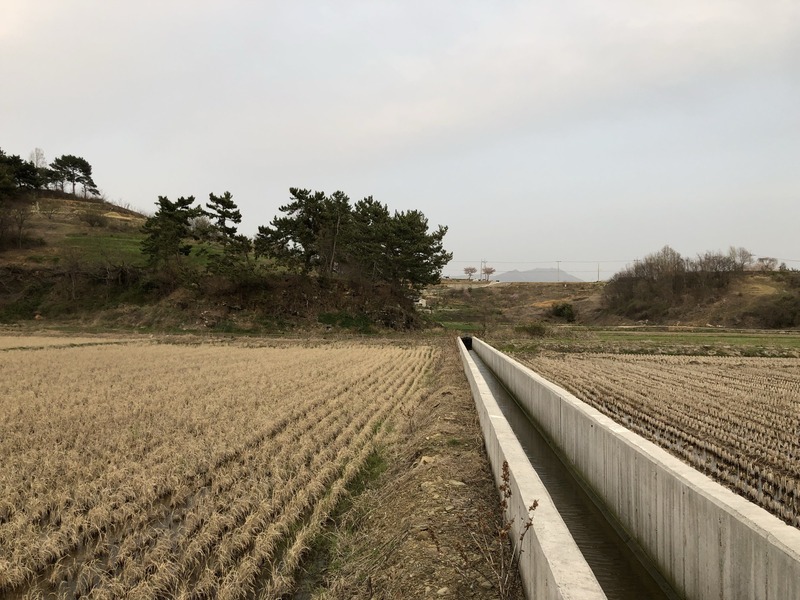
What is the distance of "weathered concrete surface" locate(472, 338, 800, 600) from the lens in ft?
11.7

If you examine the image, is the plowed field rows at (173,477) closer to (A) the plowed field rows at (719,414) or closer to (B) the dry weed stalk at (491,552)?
(B) the dry weed stalk at (491,552)

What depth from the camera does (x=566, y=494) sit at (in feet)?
24.1

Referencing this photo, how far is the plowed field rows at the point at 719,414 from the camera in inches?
277

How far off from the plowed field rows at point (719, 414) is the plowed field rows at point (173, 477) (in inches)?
210

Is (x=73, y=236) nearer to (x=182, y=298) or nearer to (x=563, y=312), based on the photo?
(x=182, y=298)

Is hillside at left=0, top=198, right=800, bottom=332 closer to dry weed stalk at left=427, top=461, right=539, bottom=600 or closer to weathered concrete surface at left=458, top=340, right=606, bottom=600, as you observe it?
dry weed stalk at left=427, top=461, right=539, bottom=600

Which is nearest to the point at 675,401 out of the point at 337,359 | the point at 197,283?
the point at 337,359

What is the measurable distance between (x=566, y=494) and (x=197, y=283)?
4311cm

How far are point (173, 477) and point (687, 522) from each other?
6.33m

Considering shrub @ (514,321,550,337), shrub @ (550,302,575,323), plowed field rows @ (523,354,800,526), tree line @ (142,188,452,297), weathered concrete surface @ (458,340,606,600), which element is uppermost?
tree line @ (142,188,452,297)

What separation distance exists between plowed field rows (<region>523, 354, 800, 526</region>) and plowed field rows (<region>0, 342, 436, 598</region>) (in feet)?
17.5

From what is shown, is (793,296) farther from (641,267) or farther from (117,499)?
(117,499)

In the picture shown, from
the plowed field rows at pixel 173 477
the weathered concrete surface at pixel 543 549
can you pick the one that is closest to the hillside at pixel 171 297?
the plowed field rows at pixel 173 477

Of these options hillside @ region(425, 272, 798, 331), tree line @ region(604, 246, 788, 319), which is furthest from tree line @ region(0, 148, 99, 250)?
tree line @ region(604, 246, 788, 319)
